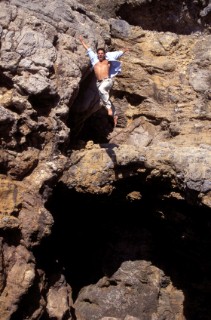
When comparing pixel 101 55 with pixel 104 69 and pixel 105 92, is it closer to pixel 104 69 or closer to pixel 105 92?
pixel 104 69

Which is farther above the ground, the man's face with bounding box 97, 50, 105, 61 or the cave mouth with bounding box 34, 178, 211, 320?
the man's face with bounding box 97, 50, 105, 61

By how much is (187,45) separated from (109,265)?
509 cm

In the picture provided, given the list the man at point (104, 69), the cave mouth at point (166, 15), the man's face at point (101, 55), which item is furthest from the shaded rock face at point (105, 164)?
the man's face at point (101, 55)

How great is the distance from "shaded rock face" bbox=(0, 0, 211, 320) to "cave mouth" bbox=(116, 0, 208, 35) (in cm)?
2

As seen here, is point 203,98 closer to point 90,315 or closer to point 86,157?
point 86,157

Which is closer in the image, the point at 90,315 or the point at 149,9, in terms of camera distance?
the point at 90,315

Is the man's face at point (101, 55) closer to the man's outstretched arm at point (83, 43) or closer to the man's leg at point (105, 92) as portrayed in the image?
the man's outstretched arm at point (83, 43)

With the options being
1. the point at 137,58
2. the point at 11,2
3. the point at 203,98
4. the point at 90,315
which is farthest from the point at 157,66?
the point at 90,315

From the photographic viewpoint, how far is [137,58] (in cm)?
886

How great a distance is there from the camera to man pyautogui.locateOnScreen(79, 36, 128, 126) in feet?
→ 22.7

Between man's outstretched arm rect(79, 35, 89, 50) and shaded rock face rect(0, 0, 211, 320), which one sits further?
man's outstretched arm rect(79, 35, 89, 50)

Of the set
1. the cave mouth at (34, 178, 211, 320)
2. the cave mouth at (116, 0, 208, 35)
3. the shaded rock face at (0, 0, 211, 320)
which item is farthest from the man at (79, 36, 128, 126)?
the cave mouth at (116, 0, 208, 35)

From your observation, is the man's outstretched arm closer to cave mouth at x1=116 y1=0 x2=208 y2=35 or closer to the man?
the man

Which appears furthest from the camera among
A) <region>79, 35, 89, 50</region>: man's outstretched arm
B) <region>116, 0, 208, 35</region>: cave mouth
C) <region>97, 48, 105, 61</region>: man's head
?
<region>116, 0, 208, 35</region>: cave mouth
